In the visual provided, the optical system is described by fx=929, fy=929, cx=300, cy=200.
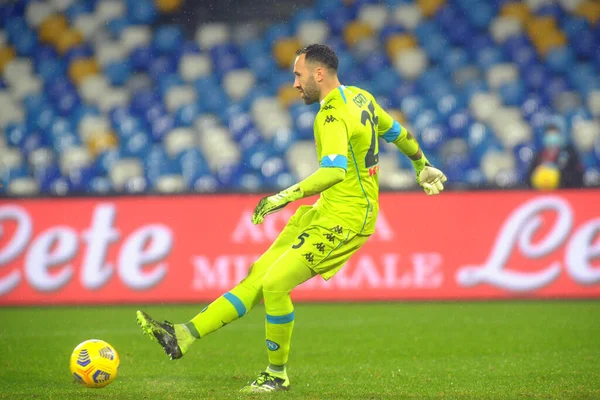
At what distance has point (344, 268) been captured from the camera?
430 inches

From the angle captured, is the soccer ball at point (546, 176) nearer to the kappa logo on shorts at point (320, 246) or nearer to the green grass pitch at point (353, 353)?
the green grass pitch at point (353, 353)

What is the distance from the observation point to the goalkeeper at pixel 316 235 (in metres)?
5.46

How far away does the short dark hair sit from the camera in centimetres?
559

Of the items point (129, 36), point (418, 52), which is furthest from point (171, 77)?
point (418, 52)

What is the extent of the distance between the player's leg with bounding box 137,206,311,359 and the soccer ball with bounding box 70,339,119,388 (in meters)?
0.33

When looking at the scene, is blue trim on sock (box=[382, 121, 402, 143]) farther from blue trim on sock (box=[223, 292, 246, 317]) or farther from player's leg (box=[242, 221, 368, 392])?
blue trim on sock (box=[223, 292, 246, 317])

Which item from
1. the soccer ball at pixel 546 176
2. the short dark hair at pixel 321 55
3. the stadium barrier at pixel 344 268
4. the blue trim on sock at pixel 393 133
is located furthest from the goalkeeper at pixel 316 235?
the soccer ball at pixel 546 176

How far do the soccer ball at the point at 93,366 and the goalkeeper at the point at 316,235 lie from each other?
344 mm

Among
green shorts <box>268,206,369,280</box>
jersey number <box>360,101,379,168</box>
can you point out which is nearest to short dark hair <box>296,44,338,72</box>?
jersey number <box>360,101,379,168</box>

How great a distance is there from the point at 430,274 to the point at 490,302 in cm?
76

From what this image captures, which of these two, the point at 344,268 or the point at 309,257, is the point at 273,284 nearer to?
the point at 309,257

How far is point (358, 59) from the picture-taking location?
1606 cm

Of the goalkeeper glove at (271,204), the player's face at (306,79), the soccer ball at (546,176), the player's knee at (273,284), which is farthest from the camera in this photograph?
the soccer ball at (546,176)

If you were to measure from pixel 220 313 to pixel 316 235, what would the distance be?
2.47ft
